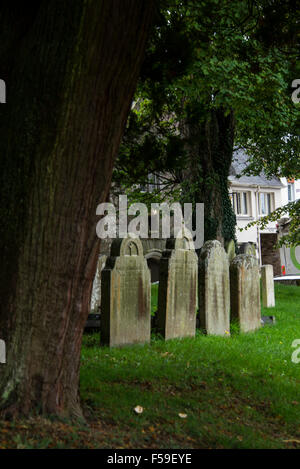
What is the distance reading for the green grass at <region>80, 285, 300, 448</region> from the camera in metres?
4.32

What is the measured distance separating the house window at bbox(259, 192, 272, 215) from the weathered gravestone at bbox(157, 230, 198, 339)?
111 ft

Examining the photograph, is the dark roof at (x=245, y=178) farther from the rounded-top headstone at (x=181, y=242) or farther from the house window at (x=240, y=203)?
the rounded-top headstone at (x=181, y=242)

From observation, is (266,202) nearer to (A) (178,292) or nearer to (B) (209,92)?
(B) (209,92)

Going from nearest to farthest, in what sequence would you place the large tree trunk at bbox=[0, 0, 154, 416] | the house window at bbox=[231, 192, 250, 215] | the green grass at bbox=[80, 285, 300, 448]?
the large tree trunk at bbox=[0, 0, 154, 416] → the green grass at bbox=[80, 285, 300, 448] → the house window at bbox=[231, 192, 250, 215]

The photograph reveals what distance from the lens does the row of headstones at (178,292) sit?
24.1ft

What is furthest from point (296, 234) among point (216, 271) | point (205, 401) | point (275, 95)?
point (205, 401)

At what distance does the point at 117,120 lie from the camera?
407 centimetres

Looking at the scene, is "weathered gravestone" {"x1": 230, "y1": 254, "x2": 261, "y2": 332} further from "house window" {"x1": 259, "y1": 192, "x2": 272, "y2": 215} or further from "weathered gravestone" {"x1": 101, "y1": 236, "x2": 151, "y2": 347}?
"house window" {"x1": 259, "y1": 192, "x2": 272, "y2": 215}

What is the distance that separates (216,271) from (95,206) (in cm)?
511

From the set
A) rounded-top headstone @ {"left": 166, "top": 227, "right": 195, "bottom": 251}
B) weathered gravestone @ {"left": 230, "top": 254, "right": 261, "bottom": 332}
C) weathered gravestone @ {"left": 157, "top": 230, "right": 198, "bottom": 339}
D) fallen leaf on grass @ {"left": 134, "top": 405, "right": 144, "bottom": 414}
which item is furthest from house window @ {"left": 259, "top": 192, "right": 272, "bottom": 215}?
fallen leaf on grass @ {"left": 134, "top": 405, "right": 144, "bottom": 414}

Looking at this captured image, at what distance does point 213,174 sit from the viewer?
560 inches

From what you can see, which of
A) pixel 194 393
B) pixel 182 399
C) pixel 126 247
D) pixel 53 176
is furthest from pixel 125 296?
pixel 53 176

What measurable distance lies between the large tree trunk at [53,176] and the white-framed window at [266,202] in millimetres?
38297
